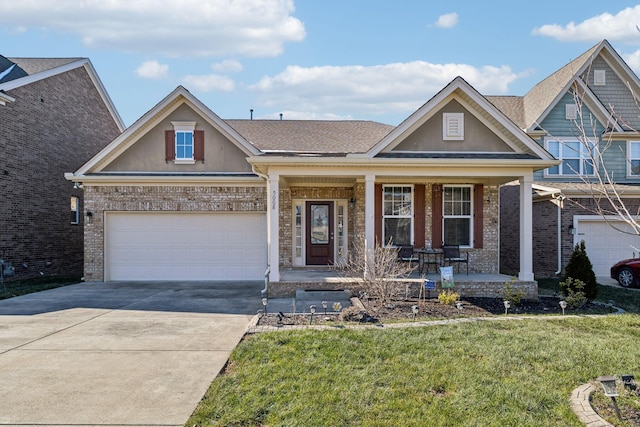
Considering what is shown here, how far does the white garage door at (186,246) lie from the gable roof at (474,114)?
5.09 metres

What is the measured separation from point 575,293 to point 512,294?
1350mm

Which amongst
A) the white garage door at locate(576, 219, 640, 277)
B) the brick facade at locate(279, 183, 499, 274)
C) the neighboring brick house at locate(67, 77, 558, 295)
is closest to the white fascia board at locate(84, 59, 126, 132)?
the neighboring brick house at locate(67, 77, 558, 295)

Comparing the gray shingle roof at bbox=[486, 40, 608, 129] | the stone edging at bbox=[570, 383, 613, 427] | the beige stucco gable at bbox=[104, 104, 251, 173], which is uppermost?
the gray shingle roof at bbox=[486, 40, 608, 129]

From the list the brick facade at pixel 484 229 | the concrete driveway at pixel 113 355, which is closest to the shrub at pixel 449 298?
the brick facade at pixel 484 229

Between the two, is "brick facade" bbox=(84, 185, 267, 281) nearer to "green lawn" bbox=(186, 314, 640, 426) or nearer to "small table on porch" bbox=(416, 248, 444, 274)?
"small table on porch" bbox=(416, 248, 444, 274)

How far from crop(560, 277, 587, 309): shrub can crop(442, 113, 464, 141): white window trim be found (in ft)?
14.3

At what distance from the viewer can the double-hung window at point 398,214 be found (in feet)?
42.0

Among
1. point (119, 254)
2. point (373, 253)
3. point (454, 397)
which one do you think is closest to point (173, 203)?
point (119, 254)

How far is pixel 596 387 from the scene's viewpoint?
466 centimetres

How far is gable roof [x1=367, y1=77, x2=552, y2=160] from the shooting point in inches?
436

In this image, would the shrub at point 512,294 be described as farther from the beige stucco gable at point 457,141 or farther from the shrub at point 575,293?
the beige stucco gable at point 457,141

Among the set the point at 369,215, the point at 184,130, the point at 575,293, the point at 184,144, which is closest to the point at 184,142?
the point at 184,144

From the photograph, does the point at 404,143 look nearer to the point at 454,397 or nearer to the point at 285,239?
the point at 285,239

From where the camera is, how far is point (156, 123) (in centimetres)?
1391
